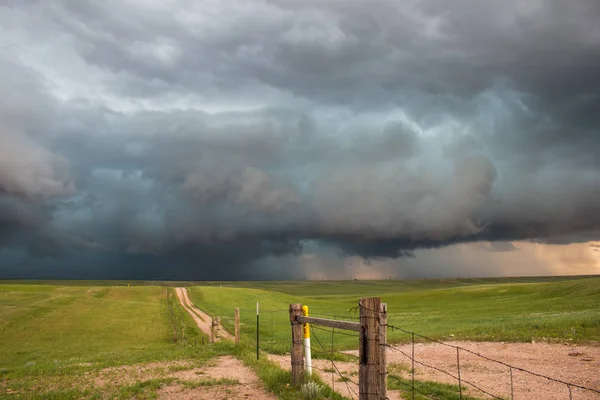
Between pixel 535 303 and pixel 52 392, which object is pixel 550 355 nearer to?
pixel 52 392

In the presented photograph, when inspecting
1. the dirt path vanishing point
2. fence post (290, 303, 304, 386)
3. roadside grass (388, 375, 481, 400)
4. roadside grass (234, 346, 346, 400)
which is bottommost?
the dirt path vanishing point

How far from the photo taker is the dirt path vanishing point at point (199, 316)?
115 feet

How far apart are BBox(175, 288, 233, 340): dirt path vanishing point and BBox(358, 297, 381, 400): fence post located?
2367 cm

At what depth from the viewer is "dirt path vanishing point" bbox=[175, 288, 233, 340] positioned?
35.1m

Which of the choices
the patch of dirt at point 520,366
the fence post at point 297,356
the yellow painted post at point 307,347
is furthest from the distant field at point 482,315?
the fence post at point 297,356

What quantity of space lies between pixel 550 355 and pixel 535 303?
3110 centimetres

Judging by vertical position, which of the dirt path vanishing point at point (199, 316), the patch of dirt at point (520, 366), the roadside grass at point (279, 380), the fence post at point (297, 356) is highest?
the fence post at point (297, 356)

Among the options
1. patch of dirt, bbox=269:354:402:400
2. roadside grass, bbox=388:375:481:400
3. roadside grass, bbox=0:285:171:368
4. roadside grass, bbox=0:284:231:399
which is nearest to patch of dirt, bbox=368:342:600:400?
roadside grass, bbox=388:375:481:400

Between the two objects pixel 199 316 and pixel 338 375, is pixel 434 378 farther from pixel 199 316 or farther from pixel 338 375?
pixel 199 316

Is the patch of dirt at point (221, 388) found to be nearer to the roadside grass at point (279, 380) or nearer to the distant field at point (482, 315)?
the roadside grass at point (279, 380)

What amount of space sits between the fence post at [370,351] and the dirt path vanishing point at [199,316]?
77.6 feet

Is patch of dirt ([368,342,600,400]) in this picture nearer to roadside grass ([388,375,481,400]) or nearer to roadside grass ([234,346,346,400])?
roadside grass ([388,375,481,400])

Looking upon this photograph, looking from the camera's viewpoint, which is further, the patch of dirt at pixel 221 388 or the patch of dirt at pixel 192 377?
the patch of dirt at pixel 192 377

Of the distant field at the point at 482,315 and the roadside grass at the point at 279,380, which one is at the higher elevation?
the roadside grass at the point at 279,380
